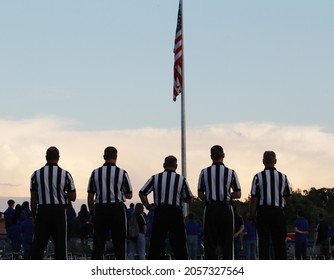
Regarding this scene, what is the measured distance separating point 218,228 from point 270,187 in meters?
0.99

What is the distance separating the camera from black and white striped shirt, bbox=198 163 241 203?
1355cm

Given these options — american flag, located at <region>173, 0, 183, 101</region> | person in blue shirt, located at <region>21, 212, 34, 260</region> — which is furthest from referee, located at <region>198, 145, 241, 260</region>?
american flag, located at <region>173, 0, 183, 101</region>

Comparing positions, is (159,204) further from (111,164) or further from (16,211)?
(16,211)

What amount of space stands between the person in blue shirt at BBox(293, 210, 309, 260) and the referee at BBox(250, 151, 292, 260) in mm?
10607

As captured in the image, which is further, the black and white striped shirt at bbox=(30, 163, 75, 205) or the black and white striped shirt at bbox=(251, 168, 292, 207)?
the black and white striped shirt at bbox=(251, 168, 292, 207)

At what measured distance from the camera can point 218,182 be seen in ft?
44.4

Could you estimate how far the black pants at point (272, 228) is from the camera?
13.8 metres

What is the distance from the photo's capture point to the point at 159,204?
14.0 m

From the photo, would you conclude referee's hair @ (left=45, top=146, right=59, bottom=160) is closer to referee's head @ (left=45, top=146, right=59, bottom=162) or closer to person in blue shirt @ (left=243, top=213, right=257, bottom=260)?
referee's head @ (left=45, top=146, right=59, bottom=162)

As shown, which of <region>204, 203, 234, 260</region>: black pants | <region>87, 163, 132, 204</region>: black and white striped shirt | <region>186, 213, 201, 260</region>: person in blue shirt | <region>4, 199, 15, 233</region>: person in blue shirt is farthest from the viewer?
<region>4, 199, 15, 233</region>: person in blue shirt

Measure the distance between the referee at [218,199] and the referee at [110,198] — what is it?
3.81 feet

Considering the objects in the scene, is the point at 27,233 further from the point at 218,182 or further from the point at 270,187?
the point at 270,187

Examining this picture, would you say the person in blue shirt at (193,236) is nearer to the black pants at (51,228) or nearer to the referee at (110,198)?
the referee at (110,198)
